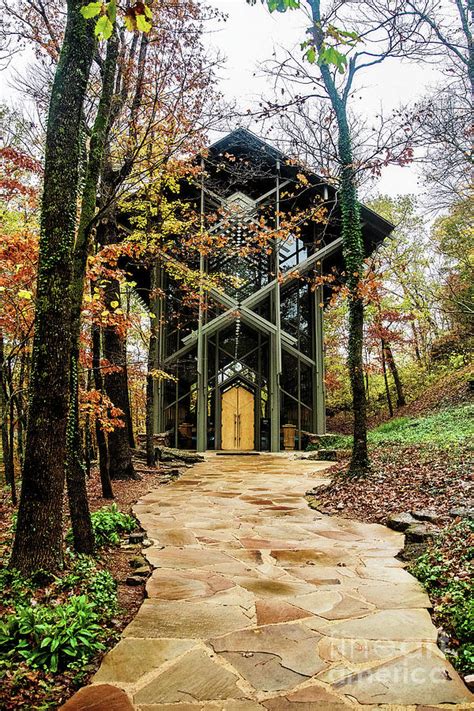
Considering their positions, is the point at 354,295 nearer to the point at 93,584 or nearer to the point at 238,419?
the point at 93,584

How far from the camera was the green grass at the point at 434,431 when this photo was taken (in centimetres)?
923

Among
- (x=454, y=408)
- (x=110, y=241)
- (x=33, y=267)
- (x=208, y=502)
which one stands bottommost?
(x=208, y=502)

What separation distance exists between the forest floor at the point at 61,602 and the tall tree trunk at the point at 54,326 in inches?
6.8

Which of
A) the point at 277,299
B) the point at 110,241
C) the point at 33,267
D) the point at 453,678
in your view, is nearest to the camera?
the point at 453,678

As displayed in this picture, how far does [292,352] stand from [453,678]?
1395cm

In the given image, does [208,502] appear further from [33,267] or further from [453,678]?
[453,678]

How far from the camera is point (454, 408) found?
14.4 m

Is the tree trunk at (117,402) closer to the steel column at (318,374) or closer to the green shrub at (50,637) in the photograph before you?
the green shrub at (50,637)

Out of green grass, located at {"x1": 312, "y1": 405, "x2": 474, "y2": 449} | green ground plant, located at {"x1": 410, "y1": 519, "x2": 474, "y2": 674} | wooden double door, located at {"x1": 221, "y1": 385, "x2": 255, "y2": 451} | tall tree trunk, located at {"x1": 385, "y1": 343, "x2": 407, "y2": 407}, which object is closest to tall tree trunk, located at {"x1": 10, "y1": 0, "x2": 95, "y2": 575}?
green ground plant, located at {"x1": 410, "y1": 519, "x2": 474, "y2": 674}

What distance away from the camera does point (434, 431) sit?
1123cm

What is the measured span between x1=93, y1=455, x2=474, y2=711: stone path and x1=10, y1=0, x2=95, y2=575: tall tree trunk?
0.90m

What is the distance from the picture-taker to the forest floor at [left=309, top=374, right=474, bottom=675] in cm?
283

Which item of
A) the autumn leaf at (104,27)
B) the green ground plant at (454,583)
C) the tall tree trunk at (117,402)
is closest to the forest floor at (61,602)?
the green ground plant at (454,583)

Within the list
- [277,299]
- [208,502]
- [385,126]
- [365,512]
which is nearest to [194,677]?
[365,512]
